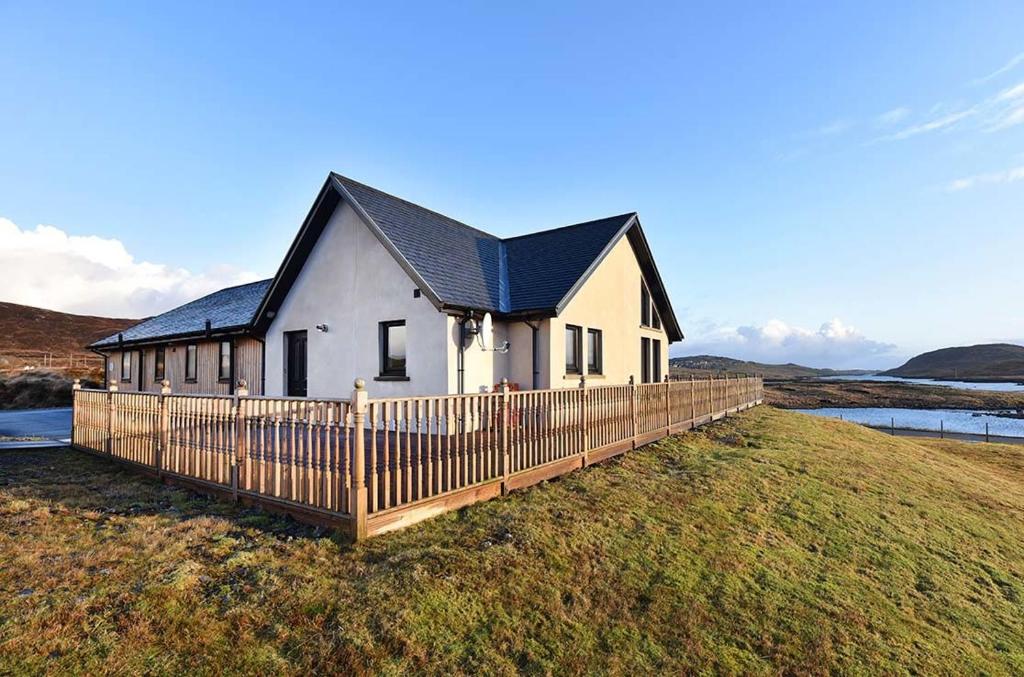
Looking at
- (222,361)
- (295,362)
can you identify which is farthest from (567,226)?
(222,361)

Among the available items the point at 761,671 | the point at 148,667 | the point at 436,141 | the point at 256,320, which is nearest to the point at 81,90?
the point at 256,320

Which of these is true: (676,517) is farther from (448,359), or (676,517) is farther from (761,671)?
(448,359)

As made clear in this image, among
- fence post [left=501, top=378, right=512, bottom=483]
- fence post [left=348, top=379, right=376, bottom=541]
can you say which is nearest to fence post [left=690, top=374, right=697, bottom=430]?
fence post [left=501, top=378, right=512, bottom=483]

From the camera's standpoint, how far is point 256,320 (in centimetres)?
1422

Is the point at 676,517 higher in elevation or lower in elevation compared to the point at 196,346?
lower

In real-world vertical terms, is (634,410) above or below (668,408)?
above

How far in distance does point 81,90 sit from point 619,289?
15.5 meters

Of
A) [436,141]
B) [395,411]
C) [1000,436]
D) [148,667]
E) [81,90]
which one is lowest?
[1000,436]

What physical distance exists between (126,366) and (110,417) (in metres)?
16.6

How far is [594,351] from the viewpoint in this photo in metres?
15.1

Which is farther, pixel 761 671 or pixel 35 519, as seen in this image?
pixel 35 519

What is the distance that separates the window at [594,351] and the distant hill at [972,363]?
146 meters

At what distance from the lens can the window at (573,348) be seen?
13617 mm

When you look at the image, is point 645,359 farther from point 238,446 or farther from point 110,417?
point 110,417
